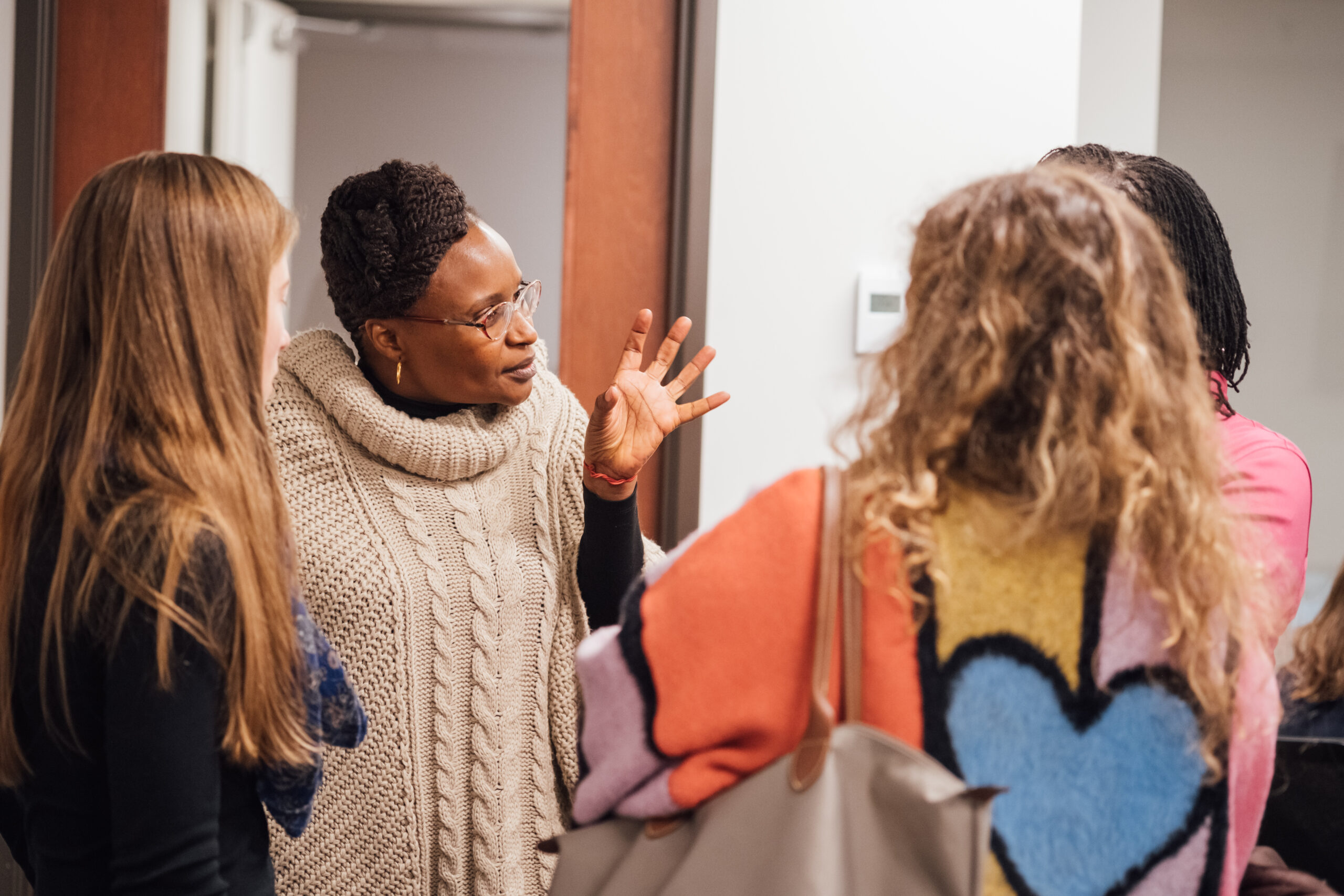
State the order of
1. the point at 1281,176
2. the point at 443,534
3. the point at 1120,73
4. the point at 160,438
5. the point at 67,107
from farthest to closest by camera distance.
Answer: the point at 1281,176
the point at 1120,73
the point at 67,107
the point at 443,534
the point at 160,438

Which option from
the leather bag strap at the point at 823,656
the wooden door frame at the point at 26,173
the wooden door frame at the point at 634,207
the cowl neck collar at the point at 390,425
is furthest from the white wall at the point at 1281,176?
the wooden door frame at the point at 26,173

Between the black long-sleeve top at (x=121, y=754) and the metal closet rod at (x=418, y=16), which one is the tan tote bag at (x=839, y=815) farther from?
the metal closet rod at (x=418, y=16)

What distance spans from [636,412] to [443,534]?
0.28m

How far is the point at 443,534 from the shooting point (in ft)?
3.99

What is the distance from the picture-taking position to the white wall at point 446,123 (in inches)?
69.6

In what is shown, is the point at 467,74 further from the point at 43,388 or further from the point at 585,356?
the point at 43,388

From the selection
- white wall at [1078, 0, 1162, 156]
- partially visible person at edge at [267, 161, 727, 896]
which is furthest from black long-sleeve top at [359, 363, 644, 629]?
white wall at [1078, 0, 1162, 156]

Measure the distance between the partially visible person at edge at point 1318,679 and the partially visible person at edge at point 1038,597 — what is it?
0.30 meters

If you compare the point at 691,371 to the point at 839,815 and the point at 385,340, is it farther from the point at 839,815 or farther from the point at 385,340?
the point at 839,815

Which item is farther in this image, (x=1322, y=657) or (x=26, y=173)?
(x=26, y=173)

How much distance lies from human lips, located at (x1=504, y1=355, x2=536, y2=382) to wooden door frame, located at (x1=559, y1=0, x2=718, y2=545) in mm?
513

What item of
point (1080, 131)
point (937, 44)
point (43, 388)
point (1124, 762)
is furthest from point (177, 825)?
point (1080, 131)

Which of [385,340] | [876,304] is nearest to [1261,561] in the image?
[385,340]

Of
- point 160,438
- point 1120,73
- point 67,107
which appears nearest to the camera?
point 160,438
